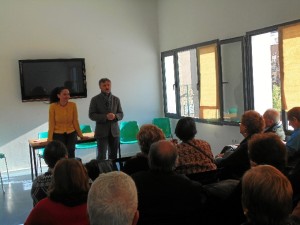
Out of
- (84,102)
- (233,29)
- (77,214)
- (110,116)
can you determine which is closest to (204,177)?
(77,214)

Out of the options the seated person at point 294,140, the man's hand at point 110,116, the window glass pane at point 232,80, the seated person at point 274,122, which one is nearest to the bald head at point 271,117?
the seated person at point 274,122

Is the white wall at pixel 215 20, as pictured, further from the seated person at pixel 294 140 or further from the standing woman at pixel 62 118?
the standing woman at pixel 62 118

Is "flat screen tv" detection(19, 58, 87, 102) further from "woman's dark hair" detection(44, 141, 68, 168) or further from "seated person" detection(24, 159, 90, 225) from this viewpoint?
"seated person" detection(24, 159, 90, 225)

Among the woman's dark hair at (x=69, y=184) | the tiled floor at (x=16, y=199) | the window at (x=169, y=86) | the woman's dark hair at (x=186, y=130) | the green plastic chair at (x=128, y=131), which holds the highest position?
the window at (x=169, y=86)

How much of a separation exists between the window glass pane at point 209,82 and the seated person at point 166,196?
3640 mm

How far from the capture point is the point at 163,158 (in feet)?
7.38

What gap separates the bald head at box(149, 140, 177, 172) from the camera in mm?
2254

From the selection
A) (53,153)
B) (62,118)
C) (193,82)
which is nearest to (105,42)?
(193,82)

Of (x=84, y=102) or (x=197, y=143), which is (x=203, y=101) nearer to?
(x=84, y=102)

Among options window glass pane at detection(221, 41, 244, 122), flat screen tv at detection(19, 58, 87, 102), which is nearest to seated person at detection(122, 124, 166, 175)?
window glass pane at detection(221, 41, 244, 122)

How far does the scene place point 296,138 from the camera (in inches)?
133

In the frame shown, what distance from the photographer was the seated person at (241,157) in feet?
9.76

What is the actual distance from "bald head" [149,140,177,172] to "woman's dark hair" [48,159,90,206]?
1.58 ft

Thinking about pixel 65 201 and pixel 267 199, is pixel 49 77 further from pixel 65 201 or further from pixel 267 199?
pixel 267 199
